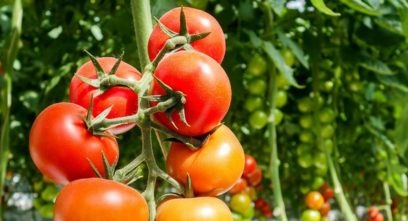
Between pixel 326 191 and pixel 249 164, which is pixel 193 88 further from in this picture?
pixel 326 191

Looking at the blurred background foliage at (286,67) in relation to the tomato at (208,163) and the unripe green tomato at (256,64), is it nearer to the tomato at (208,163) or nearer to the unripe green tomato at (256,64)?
the unripe green tomato at (256,64)

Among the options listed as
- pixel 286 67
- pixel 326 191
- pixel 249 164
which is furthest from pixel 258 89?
pixel 326 191

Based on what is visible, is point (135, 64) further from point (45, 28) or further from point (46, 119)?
point (45, 28)

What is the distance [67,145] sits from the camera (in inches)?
16.3

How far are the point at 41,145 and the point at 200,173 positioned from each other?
0.10 meters

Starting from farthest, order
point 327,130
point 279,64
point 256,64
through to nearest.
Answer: point 327,130 → point 256,64 → point 279,64

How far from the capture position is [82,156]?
1.33 feet

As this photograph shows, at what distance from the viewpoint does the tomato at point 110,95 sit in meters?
0.40

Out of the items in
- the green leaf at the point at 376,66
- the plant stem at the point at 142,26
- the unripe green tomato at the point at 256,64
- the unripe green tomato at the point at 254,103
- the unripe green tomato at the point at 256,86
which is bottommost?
the unripe green tomato at the point at 254,103

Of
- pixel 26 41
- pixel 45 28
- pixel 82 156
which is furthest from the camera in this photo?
pixel 26 41

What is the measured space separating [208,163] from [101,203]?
2.7 inches

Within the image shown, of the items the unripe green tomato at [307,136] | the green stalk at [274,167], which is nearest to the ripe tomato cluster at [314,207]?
the unripe green tomato at [307,136]

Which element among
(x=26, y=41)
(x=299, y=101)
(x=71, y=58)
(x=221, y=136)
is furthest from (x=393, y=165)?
(x=221, y=136)

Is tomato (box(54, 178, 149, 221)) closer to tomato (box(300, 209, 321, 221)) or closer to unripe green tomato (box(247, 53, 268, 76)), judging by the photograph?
unripe green tomato (box(247, 53, 268, 76))
